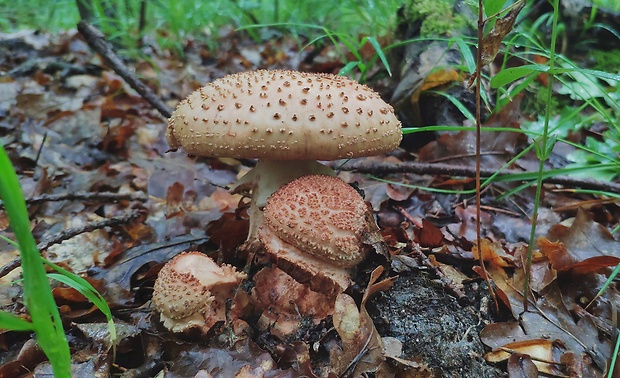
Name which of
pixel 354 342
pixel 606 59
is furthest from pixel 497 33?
pixel 606 59

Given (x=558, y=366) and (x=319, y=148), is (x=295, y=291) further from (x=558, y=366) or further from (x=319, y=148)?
(x=558, y=366)

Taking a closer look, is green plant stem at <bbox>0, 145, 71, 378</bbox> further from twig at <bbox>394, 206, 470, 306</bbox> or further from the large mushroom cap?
twig at <bbox>394, 206, 470, 306</bbox>

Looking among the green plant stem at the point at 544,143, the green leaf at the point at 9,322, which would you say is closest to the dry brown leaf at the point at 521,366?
the green plant stem at the point at 544,143

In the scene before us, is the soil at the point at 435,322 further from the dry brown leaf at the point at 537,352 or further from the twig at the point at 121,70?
the twig at the point at 121,70

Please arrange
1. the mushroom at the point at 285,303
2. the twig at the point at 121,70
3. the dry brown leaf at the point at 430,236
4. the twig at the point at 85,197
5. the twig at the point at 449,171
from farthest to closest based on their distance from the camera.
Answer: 1. the twig at the point at 121,70
2. the twig at the point at 449,171
3. the twig at the point at 85,197
4. the dry brown leaf at the point at 430,236
5. the mushroom at the point at 285,303

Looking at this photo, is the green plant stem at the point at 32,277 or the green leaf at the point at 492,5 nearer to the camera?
the green plant stem at the point at 32,277

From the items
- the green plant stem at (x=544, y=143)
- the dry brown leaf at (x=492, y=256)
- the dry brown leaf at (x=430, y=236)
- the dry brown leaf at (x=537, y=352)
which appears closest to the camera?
the green plant stem at (x=544, y=143)
